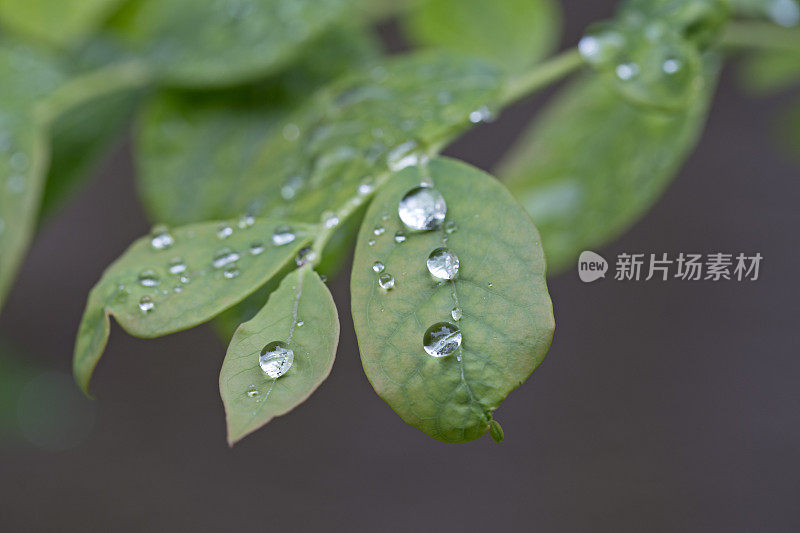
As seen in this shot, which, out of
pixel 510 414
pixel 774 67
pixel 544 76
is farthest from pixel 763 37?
pixel 510 414

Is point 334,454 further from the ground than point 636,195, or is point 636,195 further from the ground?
point 636,195

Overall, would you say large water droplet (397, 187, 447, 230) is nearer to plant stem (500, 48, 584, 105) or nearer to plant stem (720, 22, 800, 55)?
plant stem (500, 48, 584, 105)

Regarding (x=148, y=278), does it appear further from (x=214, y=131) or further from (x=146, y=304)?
(x=214, y=131)

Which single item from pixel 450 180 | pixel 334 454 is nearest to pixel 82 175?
pixel 450 180

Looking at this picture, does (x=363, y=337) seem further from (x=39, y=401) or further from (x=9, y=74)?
(x=39, y=401)

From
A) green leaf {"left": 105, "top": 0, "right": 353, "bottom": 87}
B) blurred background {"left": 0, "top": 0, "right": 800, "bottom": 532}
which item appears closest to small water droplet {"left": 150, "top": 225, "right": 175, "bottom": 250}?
green leaf {"left": 105, "top": 0, "right": 353, "bottom": 87}

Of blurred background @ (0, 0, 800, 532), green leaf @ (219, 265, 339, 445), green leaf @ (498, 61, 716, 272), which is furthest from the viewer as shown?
blurred background @ (0, 0, 800, 532)
